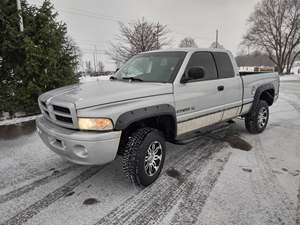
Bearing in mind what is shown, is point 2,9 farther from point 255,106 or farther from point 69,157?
point 255,106

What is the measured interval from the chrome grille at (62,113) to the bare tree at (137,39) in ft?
71.5

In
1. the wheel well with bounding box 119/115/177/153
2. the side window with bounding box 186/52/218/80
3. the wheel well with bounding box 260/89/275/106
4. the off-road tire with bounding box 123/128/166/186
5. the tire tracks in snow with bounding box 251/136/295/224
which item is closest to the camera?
the tire tracks in snow with bounding box 251/136/295/224

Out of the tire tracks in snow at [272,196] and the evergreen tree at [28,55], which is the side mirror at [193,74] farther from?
the evergreen tree at [28,55]

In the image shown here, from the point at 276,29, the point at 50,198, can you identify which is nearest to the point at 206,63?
the point at 50,198

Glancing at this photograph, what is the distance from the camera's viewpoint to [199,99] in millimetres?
3326

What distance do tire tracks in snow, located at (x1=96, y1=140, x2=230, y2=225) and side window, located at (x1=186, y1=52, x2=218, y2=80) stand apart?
1.46m

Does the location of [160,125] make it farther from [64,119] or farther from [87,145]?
[64,119]

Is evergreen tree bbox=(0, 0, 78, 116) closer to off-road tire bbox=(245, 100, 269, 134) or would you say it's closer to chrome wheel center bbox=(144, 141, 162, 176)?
chrome wheel center bbox=(144, 141, 162, 176)

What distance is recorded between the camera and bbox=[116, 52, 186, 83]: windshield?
318cm

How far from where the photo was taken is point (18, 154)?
395 cm

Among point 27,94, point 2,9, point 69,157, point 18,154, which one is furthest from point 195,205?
point 2,9

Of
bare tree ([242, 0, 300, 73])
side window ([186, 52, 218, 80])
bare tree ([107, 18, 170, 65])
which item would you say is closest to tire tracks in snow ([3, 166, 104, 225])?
side window ([186, 52, 218, 80])

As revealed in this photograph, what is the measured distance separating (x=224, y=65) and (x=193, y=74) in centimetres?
129

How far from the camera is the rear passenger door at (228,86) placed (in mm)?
3805
